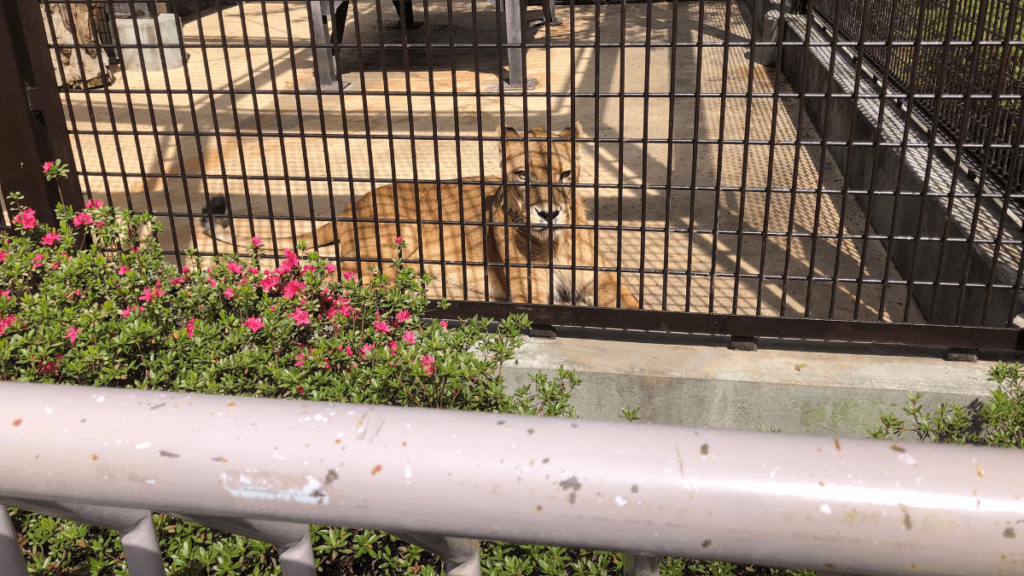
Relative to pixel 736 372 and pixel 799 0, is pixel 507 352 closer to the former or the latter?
pixel 736 372

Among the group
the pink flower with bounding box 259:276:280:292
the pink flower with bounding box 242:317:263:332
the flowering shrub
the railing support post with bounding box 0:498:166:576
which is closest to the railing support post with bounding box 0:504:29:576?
the railing support post with bounding box 0:498:166:576

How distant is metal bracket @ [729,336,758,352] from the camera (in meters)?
3.67

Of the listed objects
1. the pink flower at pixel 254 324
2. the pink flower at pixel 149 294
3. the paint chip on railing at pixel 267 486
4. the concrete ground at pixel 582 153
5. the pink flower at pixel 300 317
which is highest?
the paint chip on railing at pixel 267 486

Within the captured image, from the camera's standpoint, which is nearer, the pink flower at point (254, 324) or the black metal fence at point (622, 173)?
the pink flower at point (254, 324)

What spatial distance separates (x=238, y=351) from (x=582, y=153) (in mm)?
4357

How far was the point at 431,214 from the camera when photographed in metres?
5.15

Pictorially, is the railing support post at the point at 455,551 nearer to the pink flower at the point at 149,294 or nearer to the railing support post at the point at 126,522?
the railing support post at the point at 126,522

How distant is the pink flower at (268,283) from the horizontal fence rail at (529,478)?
7.09 ft

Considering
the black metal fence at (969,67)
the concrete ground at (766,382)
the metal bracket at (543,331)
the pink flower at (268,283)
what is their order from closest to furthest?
1. the pink flower at (268,283)
2. the black metal fence at (969,67)
3. the concrete ground at (766,382)
4. the metal bracket at (543,331)

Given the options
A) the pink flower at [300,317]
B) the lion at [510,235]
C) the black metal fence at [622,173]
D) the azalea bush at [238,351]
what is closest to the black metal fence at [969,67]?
the black metal fence at [622,173]

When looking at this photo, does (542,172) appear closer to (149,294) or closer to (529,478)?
(149,294)

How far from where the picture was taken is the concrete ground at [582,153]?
11.3 ft

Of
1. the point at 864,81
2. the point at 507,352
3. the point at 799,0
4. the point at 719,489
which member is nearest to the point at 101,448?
the point at 719,489

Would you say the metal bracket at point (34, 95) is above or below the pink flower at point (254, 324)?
above
